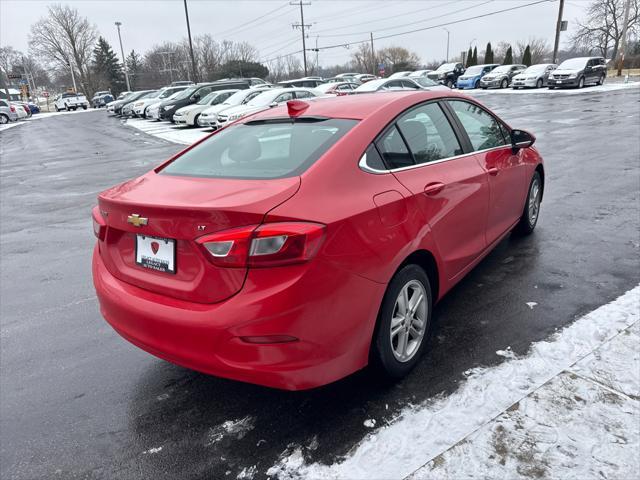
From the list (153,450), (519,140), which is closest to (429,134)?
(519,140)

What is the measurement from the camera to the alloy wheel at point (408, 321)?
274 centimetres

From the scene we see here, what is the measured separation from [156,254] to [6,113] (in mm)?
43165

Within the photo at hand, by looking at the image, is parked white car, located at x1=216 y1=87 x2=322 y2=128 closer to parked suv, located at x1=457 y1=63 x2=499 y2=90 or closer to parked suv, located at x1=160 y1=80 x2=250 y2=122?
parked suv, located at x1=160 y1=80 x2=250 y2=122

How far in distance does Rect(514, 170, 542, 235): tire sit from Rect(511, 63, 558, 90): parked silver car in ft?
100

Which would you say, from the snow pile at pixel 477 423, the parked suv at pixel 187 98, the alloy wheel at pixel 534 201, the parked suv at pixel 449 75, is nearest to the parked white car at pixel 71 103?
the parked suv at pixel 187 98

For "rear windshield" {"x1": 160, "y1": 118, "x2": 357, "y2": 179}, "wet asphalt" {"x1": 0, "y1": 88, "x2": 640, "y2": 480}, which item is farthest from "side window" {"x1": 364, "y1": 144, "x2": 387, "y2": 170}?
"wet asphalt" {"x1": 0, "y1": 88, "x2": 640, "y2": 480}

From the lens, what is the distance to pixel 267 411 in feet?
8.89

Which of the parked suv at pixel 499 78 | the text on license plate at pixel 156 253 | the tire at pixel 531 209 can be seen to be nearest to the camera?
the text on license plate at pixel 156 253

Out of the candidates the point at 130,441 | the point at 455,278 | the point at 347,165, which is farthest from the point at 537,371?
the point at 130,441

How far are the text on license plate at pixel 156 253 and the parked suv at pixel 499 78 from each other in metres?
36.5

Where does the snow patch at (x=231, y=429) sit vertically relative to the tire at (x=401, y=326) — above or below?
below

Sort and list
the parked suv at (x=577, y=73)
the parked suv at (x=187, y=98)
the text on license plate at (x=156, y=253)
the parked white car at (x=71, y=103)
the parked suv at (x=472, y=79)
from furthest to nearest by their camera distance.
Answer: the parked white car at (x=71, y=103) → the parked suv at (x=472, y=79) → the parked suv at (x=577, y=73) → the parked suv at (x=187, y=98) → the text on license plate at (x=156, y=253)

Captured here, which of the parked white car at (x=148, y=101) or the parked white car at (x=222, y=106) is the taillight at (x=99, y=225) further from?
the parked white car at (x=148, y=101)

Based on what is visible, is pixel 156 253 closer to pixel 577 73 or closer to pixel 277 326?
pixel 277 326
